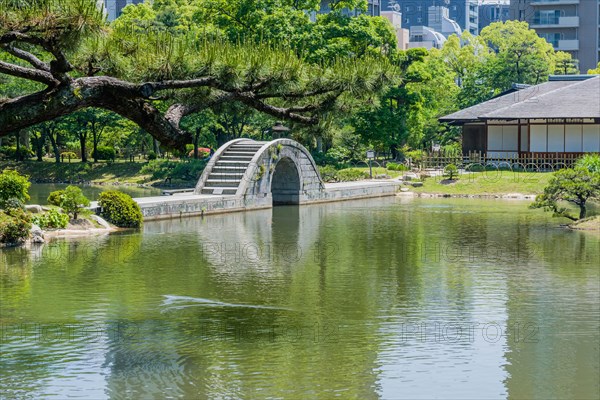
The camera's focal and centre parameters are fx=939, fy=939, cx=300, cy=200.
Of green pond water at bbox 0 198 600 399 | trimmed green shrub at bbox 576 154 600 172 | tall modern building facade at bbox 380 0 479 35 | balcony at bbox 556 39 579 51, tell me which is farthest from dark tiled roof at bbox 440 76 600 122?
tall modern building facade at bbox 380 0 479 35

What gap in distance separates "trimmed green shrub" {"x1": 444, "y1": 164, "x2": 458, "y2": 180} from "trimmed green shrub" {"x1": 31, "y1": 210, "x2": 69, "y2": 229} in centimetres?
2484

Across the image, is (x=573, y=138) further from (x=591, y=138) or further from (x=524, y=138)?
(x=524, y=138)

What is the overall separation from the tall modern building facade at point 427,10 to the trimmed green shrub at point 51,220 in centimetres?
10881

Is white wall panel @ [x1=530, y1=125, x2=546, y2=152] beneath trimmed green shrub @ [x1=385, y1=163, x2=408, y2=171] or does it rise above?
above

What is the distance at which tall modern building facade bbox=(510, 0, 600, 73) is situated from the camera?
92.8m

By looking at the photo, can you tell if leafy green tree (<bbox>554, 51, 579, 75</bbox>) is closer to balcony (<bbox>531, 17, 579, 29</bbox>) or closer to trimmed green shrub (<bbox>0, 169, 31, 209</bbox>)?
balcony (<bbox>531, 17, 579, 29</bbox>)

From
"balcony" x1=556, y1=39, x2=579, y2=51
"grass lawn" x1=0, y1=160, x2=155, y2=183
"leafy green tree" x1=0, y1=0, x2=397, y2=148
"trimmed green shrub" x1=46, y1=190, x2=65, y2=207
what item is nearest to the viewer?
"leafy green tree" x1=0, y1=0, x2=397, y2=148

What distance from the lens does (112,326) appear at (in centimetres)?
1772

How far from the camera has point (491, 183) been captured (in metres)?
47.7

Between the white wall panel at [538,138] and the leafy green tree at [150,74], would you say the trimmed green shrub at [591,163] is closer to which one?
the white wall panel at [538,138]

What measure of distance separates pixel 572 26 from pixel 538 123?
45.3m

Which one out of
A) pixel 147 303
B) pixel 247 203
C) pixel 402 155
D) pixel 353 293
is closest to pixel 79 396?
pixel 147 303

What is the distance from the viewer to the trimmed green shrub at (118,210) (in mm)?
30812

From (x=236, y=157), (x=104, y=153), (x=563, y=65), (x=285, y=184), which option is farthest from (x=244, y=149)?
(x=563, y=65)
